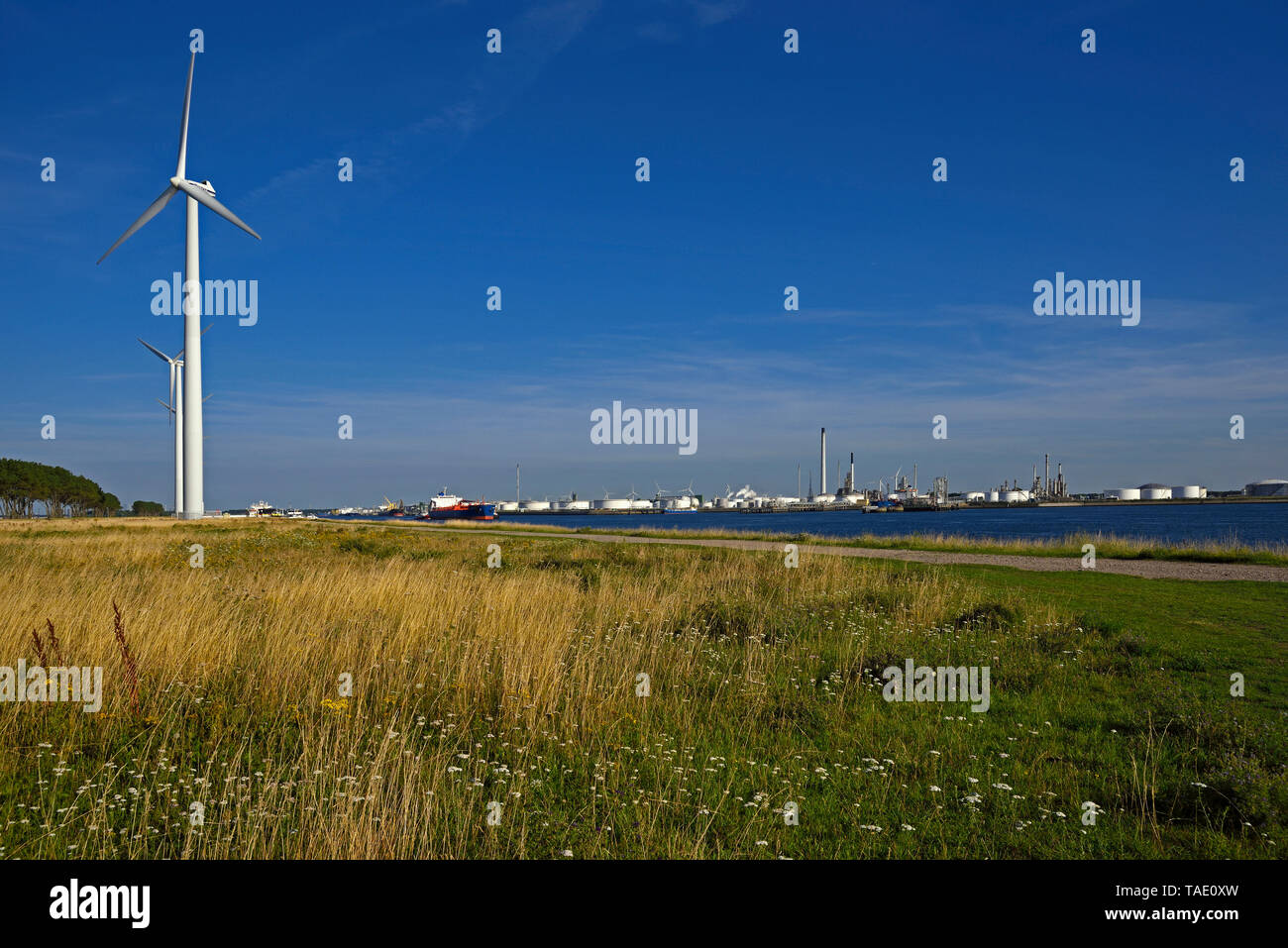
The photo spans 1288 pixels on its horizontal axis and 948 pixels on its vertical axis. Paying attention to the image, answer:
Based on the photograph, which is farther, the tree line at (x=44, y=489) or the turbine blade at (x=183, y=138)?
the tree line at (x=44, y=489)

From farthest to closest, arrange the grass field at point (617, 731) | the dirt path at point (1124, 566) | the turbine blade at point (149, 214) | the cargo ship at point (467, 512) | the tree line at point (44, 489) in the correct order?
the cargo ship at point (467, 512) < the tree line at point (44, 489) < the turbine blade at point (149, 214) < the dirt path at point (1124, 566) < the grass field at point (617, 731)

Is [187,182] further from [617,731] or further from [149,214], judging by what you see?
[617,731]

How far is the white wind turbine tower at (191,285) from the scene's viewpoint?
177 ft

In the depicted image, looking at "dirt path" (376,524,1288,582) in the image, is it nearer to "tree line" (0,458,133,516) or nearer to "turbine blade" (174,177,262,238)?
"turbine blade" (174,177,262,238)

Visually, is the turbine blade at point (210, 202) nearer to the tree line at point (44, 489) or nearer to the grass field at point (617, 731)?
the grass field at point (617, 731)

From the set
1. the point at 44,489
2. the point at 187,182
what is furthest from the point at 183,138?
the point at 44,489

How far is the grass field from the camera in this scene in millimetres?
5574

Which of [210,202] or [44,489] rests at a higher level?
[210,202]

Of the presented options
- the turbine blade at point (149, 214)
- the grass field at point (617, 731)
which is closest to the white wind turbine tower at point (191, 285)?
the turbine blade at point (149, 214)

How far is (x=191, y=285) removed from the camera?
56656 millimetres

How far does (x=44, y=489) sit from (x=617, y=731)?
14781 cm

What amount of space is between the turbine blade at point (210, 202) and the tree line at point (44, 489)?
84673 mm

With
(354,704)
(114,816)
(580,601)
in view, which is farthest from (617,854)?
(580,601)
